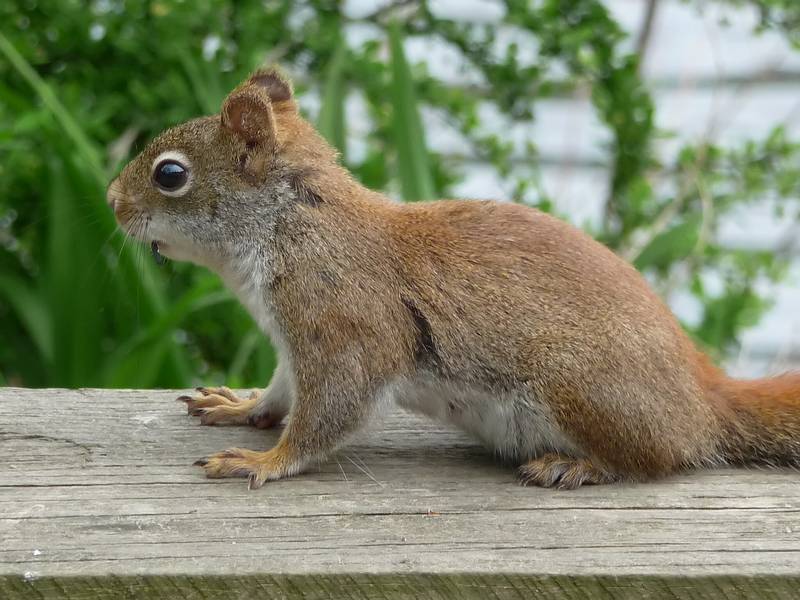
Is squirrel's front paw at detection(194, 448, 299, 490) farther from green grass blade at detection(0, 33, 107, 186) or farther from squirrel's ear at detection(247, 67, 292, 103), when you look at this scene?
green grass blade at detection(0, 33, 107, 186)

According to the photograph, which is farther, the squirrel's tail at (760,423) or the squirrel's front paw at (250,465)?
the squirrel's tail at (760,423)

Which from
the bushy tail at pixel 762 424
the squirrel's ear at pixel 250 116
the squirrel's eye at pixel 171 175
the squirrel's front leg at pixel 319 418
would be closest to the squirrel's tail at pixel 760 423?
the bushy tail at pixel 762 424

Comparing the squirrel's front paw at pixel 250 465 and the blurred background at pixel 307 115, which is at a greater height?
the blurred background at pixel 307 115

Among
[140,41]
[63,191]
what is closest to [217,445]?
[63,191]

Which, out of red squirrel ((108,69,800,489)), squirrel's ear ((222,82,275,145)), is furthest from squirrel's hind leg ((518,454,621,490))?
squirrel's ear ((222,82,275,145))

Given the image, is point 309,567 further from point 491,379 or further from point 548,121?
point 548,121

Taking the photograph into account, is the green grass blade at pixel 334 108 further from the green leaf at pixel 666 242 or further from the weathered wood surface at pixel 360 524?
the weathered wood surface at pixel 360 524

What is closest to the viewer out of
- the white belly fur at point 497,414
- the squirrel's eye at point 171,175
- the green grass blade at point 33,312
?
the white belly fur at point 497,414
